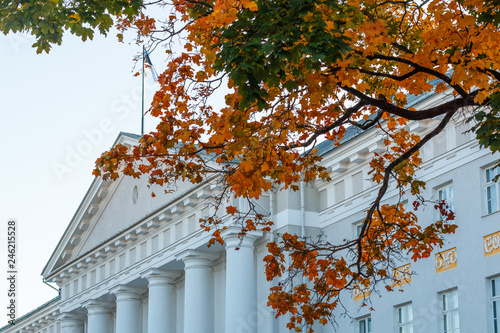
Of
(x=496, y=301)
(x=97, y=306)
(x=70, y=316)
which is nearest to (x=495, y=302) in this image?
(x=496, y=301)

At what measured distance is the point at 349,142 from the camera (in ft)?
88.7

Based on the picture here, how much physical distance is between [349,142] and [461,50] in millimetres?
14815

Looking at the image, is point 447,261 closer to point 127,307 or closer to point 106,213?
point 127,307

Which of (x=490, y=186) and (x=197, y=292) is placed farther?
(x=197, y=292)

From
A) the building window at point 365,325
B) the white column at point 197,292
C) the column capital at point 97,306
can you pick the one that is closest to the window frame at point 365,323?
the building window at point 365,325

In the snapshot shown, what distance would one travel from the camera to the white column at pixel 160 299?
32.6 metres

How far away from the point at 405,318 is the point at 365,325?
1762 mm

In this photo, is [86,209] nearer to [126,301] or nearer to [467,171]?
[126,301]

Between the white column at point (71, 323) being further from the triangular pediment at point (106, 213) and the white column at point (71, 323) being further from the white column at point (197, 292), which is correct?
the white column at point (197, 292)

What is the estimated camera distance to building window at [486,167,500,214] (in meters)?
23.1

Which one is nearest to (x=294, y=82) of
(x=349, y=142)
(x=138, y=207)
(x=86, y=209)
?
(x=349, y=142)

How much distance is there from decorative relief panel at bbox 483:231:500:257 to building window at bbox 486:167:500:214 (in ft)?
1.92

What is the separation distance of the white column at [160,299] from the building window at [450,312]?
36.5 feet

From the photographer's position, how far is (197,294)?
30516mm
